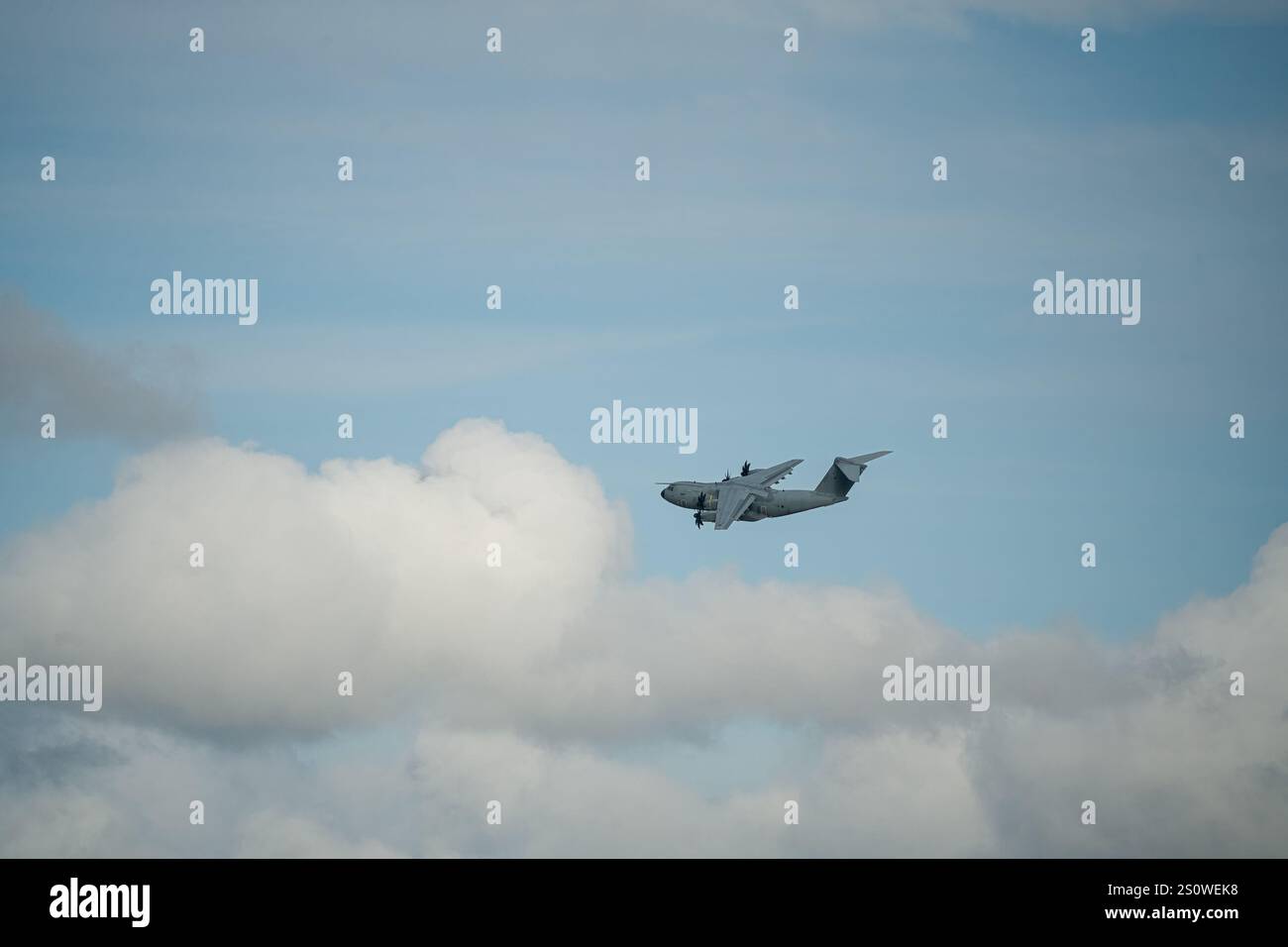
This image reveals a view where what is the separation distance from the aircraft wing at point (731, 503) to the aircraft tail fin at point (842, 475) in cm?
1045

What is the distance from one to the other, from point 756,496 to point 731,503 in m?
3.02

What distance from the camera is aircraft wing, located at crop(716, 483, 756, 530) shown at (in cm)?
18525

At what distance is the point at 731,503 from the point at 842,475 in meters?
15.3

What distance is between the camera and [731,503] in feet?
620

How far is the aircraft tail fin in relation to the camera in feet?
638

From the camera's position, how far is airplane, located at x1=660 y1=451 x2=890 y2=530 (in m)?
189

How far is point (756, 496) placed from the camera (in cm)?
18912

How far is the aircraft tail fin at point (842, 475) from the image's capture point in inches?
7657

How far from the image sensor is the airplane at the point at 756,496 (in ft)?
619
